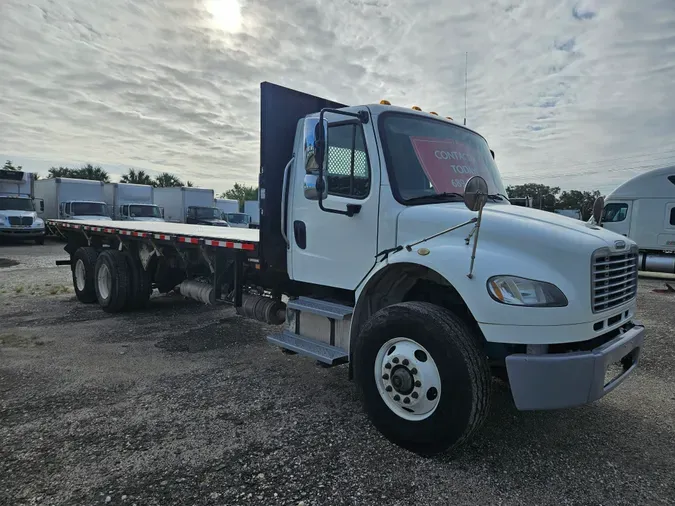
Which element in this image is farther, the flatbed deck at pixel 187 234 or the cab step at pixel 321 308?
the flatbed deck at pixel 187 234

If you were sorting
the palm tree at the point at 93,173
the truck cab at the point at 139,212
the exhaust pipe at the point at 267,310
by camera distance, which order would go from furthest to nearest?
1. the palm tree at the point at 93,173
2. the truck cab at the point at 139,212
3. the exhaust pipe at the point at 267,310

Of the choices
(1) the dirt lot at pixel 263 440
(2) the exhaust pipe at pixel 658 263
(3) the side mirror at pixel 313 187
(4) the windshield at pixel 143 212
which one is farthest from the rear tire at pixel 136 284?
(4) the windshield at pixel 143 212

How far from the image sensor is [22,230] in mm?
20953

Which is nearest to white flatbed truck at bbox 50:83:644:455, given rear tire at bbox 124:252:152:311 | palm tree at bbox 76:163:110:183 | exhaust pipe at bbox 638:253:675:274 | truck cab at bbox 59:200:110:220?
rear tire at bbox 124:252:152:311

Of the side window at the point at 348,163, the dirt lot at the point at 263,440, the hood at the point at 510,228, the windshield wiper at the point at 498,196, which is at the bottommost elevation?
the dirt lot at the point at 263,440

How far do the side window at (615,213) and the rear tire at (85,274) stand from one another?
49.6 ft

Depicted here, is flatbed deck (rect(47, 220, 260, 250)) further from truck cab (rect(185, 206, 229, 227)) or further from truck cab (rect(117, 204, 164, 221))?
truck cab (rect(185, 206, 229, 227))

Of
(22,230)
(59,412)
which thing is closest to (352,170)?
(59,412)

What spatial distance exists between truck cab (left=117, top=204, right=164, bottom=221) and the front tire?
2290 cm

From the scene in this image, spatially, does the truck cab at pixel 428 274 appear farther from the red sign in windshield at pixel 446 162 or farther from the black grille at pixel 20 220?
the black grille at pixel 20 220

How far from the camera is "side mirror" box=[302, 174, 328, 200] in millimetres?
3881

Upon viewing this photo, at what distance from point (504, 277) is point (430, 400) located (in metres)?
0.98

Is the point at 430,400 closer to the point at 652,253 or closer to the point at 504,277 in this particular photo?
the point at 504,277

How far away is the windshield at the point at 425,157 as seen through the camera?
375 centimetres
